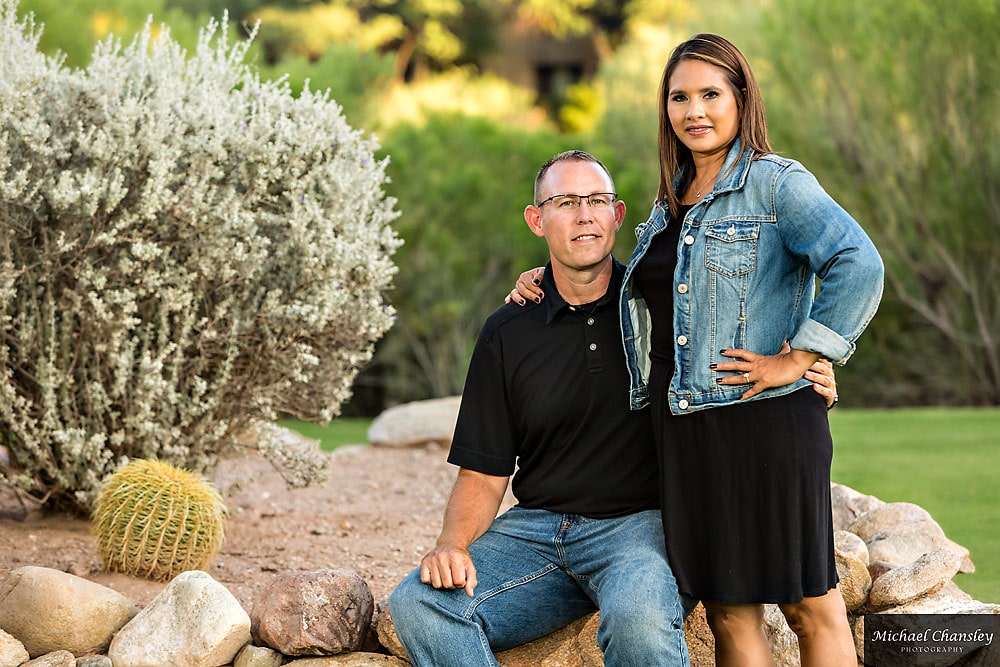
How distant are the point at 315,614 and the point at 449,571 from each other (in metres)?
0.68

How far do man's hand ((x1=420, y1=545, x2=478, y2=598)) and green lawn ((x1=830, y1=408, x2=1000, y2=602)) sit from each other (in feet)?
8.39

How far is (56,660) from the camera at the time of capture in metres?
3.69

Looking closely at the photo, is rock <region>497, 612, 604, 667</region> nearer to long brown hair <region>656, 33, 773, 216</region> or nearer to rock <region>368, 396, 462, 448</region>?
long brown hair <region>656, 33, 773, 216</region>

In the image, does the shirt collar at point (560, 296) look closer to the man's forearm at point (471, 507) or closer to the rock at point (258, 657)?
the man's forearm at point (471, 507)

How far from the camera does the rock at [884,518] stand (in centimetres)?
487

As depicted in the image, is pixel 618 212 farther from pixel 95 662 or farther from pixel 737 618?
pixel 95 662

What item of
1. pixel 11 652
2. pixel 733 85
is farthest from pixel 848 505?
pixel 11 652

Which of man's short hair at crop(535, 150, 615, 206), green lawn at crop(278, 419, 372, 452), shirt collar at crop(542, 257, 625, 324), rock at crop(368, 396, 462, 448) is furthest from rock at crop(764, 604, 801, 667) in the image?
green lawn at crop(278, 419, 372, 452)

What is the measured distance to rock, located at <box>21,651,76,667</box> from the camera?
3.69m

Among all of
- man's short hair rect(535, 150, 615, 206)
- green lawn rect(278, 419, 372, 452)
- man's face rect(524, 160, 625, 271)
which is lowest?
green lawn rect(278, 419, 372, 452)

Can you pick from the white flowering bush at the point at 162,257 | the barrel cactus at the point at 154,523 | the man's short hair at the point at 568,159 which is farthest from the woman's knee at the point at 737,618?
the white flowering bush at the point at 162,257

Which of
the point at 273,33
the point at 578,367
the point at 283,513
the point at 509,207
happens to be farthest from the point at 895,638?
the point at 273,33

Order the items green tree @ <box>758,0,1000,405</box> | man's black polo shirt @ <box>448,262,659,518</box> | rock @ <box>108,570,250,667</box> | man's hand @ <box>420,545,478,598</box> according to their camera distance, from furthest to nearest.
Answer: green tree @ <box>758,0,1000,405</box> < rock @ <box>108,570,250,667</box> < man's black polo shirt @ <box>448,262,659,518</box> < man's hand @ <box>420,545,478,598</box>

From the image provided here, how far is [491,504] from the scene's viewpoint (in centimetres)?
350
